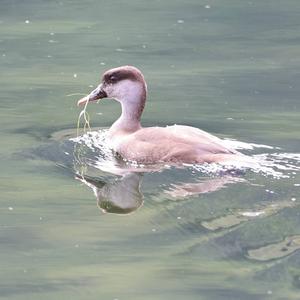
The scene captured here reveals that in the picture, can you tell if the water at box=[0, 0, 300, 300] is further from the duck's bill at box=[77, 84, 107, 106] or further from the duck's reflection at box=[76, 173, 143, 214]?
the duck's bill at box=[77, 84, 107, 106]

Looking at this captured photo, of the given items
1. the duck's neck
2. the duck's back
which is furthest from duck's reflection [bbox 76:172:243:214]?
the duck's neck

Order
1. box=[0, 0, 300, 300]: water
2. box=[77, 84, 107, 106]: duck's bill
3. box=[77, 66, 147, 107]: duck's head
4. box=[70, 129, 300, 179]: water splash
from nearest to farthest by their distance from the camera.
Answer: box=[0, 0, 300, 300]: water → box=[70, 129, 300, 179]: water splash → box=[77, 66, 147, 107]: duck's head → box=[77, 84, 107, 106]: duck's bill

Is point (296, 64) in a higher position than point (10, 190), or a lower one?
lower

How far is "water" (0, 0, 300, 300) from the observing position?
7.21 metres

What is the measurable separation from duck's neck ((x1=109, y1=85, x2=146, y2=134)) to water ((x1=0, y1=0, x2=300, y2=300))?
412 mm

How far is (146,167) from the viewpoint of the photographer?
9.59 m

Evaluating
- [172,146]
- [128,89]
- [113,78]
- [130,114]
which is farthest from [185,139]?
[113,78]

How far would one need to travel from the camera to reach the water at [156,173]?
23.7 feet

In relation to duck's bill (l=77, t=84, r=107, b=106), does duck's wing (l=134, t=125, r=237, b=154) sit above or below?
above

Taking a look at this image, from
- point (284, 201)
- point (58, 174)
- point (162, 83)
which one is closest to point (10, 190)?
point (58, 174)

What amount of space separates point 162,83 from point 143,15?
379cm

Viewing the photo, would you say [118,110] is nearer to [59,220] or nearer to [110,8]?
[59,220]

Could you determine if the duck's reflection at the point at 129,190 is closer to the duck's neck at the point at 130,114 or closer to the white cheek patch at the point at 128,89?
the duck's neck at the point at 130,114

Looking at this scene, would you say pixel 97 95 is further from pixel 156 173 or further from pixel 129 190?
pixel 129 190
